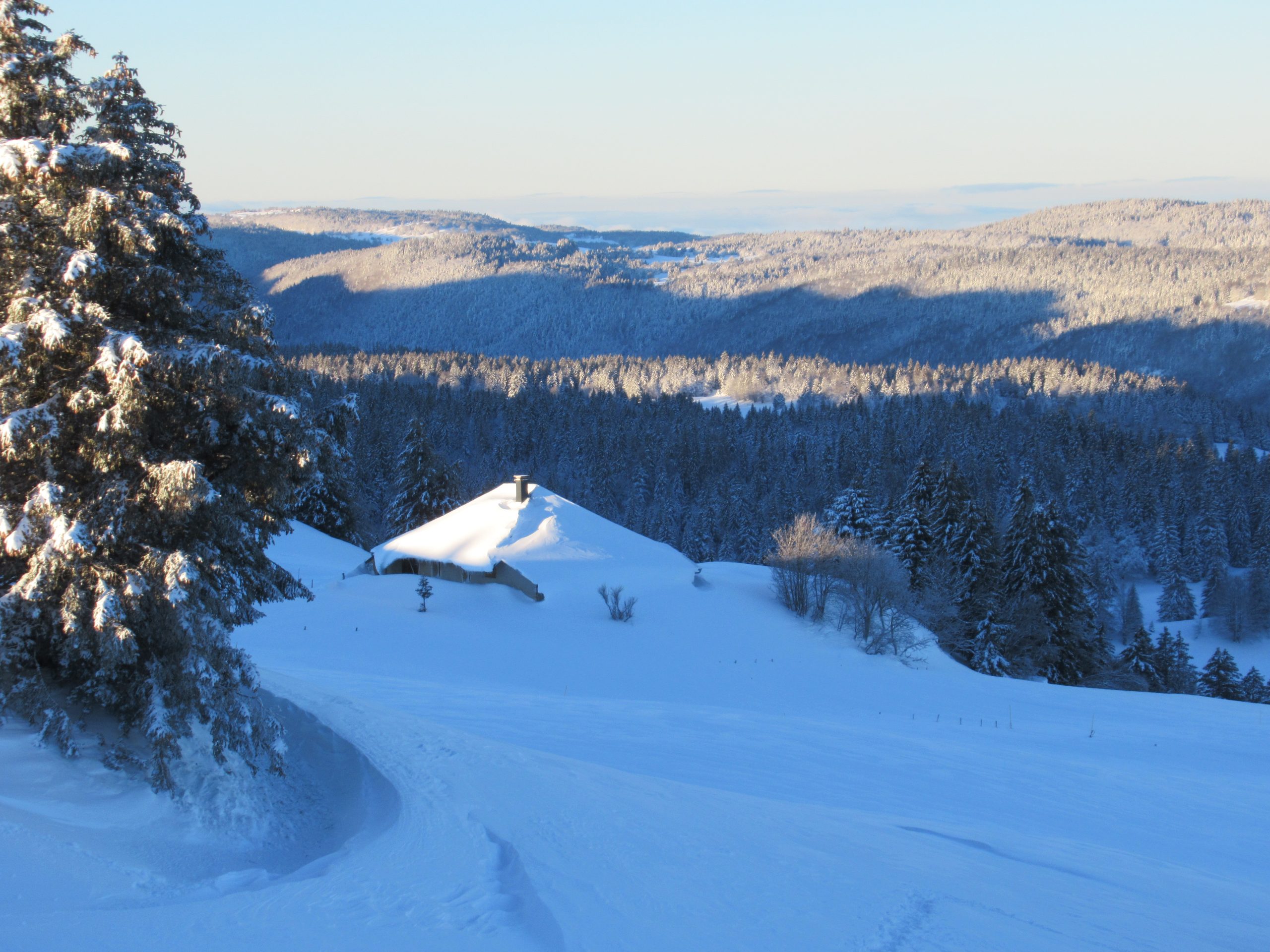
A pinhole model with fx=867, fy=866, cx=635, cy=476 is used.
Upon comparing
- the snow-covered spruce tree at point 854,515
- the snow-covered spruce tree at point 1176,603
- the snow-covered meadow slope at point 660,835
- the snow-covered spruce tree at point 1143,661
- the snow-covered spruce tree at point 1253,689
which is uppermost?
the snow-covered meadow slope at point 660,835

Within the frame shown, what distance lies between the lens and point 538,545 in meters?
36.8

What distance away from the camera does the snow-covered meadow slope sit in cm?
651

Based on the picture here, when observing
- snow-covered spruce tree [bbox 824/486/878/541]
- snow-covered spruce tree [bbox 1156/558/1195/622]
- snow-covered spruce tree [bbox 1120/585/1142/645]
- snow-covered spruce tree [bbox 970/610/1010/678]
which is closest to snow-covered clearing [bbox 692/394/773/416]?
snow-covered spruce tree [bbox 1156/558/1195/622]

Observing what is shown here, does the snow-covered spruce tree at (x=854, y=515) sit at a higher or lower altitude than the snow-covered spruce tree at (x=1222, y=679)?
higher

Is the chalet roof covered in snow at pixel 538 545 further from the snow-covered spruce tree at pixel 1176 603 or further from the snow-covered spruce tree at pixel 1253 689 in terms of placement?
the snow-covered spruce tree at pixel 1176 603

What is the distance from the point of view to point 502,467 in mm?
92625

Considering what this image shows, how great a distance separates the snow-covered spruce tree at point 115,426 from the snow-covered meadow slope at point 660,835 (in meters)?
0.93

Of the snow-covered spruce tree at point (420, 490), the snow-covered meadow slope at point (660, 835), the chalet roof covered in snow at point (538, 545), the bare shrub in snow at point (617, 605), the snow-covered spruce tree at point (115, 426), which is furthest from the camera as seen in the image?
the snow-covered spruce tree at point (420, 490)

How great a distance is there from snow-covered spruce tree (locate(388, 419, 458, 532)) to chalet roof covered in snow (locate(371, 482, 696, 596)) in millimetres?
10515

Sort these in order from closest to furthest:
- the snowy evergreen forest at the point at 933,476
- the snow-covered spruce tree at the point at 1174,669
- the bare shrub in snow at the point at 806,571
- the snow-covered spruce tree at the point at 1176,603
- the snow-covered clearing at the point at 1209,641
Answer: the bare shrub in snow at the point at 806,571, the snowy evergreen forest at the point at 933,476, the snow-covered spruce tree at the point at 1174,669, the snow-covered clearing at the point at 1209,641, the snow-covered spruce tree at the point at 1176,603

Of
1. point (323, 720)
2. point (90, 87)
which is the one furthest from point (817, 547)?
point (90, 87)

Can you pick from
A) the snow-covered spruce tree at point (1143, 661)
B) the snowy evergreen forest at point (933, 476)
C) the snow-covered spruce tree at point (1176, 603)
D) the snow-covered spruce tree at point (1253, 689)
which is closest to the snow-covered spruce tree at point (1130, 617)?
the snowy evergreen forest at point (933, 476)

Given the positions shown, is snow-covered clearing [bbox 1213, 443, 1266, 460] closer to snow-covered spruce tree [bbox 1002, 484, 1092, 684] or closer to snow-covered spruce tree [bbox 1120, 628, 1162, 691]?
snow-covered spruce tree [bbox 1120, 628, 1162, 691]

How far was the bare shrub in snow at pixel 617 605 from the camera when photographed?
3338 centimetres
